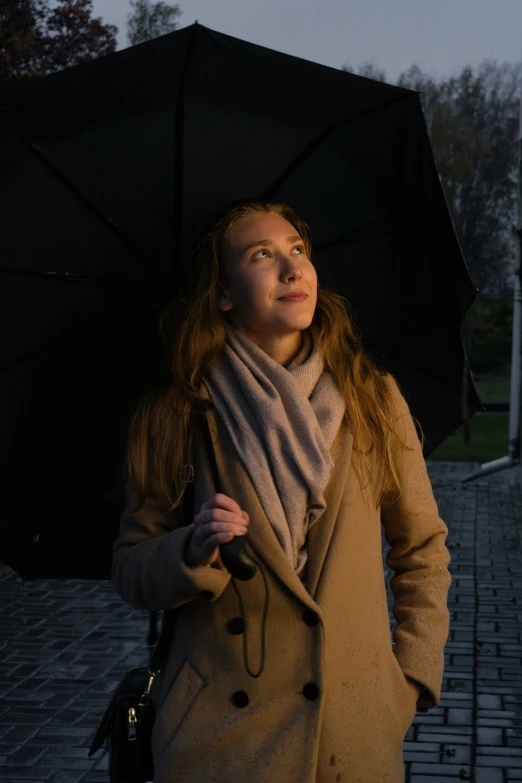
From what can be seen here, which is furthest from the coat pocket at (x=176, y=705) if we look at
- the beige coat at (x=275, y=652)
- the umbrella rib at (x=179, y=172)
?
the umbrella rib at (x=179, y=172)

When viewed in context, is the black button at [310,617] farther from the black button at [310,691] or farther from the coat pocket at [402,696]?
the coat pocket at [402,696]

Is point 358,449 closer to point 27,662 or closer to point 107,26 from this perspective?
point 27,662

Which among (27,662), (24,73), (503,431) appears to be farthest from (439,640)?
(503,431)

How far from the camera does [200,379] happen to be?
2887 mm

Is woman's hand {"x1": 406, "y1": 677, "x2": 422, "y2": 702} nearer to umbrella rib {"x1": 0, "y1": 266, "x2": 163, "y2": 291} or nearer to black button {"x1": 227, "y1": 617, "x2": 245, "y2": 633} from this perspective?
black button {"x1": 227, "y1": 617, "x2": 245, "y2": 633}

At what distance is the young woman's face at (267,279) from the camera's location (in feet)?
9.32

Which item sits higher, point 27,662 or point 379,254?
point 379,254

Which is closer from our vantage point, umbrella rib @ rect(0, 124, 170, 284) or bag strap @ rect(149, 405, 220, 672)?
bag strap @ rect(149, 405, 220, 672)

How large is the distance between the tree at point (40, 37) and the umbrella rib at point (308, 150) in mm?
6775

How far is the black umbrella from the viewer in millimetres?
3180

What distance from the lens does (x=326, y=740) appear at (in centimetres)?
267

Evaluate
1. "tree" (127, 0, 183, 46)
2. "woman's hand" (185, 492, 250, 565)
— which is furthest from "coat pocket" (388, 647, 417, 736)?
"tree" (127, 0, 183, 46)

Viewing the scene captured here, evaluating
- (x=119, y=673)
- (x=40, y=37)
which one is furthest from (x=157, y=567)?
(x=40, y=37)

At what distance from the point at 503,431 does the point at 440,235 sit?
22.0 m
